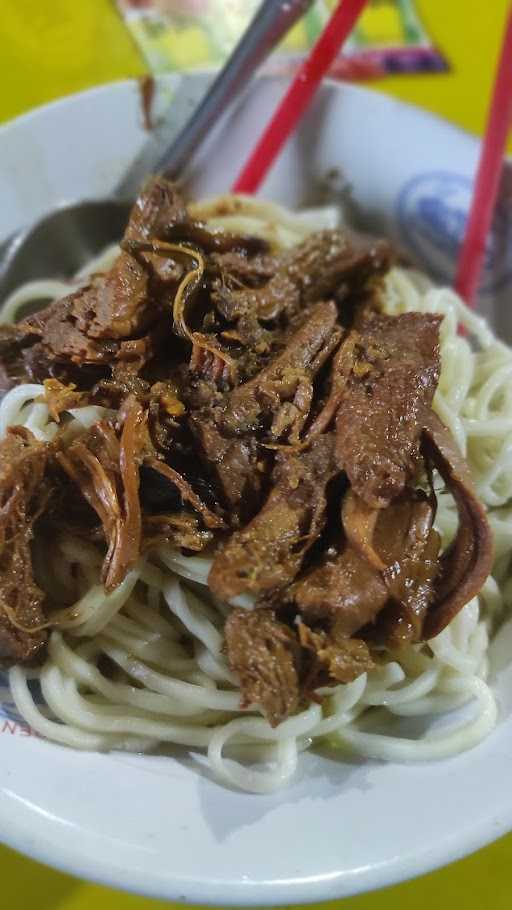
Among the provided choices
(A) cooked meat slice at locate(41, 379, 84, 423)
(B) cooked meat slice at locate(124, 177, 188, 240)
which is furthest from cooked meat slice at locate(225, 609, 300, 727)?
(B) cooked meat slice at locate(124, 177, 188, 240)

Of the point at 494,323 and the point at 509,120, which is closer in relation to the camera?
the point at 509,120

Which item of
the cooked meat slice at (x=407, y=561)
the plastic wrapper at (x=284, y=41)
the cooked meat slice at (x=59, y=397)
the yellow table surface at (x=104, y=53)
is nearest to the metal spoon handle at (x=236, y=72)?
the plastic wrapper at (x=284, y=41)

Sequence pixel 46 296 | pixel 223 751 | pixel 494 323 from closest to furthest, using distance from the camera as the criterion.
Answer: pixel 223 751 < pixel 46 296 < pixel 494 323

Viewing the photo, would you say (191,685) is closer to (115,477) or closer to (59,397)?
(115,477)

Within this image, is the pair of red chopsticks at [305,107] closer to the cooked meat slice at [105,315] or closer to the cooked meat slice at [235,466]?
the cooked meat slice at [105,315]

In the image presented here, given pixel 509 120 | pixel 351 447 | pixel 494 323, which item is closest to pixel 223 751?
pixel 351 447

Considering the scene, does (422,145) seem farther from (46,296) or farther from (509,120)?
(46,296)
